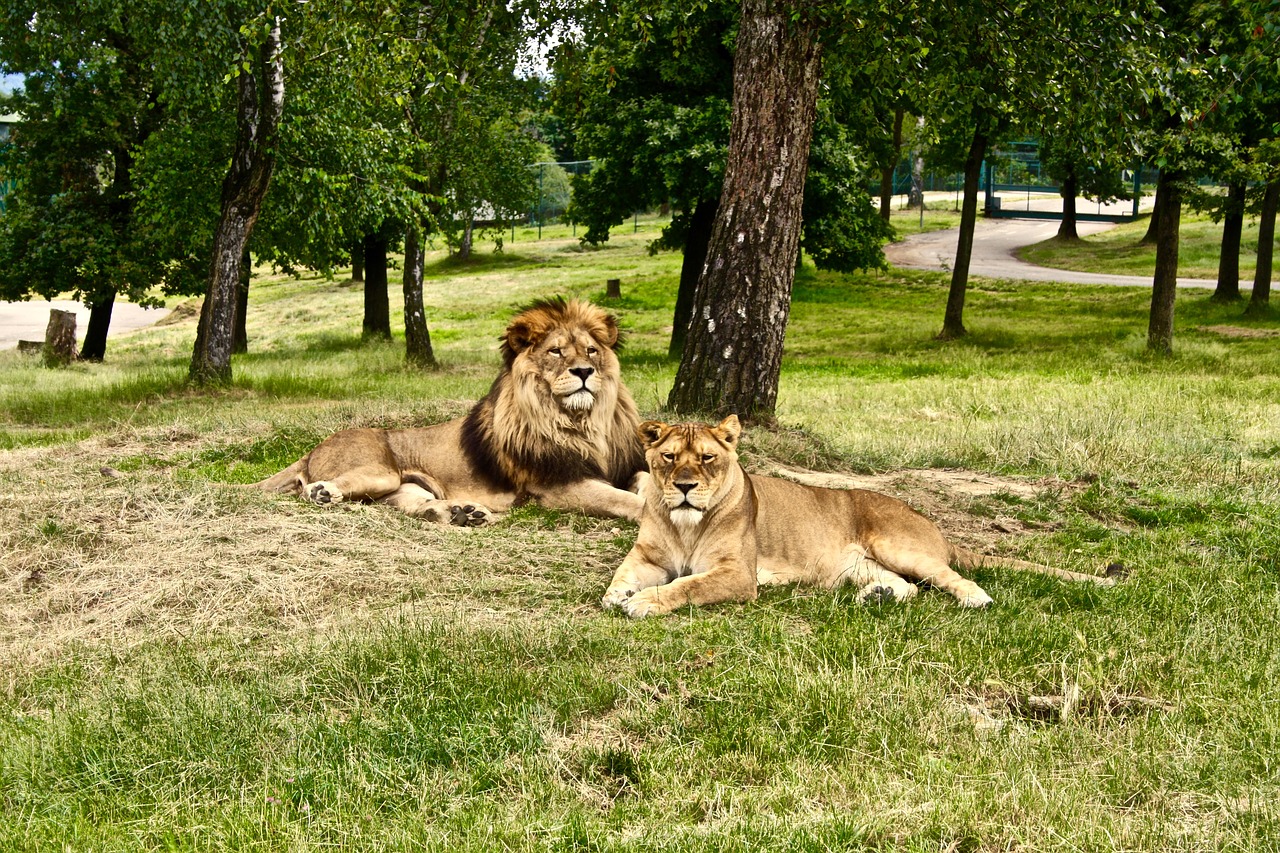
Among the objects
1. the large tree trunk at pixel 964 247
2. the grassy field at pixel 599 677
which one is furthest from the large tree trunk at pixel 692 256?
the grassy field at pixel 599 677

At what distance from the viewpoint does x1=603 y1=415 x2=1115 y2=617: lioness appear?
6359 millimetres

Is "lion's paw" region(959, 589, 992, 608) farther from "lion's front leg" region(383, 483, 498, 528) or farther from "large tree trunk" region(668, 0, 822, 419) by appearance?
"large tree trunk" region(668, 0, 822, 419)

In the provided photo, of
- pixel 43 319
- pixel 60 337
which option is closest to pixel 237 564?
pixel 60 337

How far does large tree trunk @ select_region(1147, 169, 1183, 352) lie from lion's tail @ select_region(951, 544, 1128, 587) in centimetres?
1959

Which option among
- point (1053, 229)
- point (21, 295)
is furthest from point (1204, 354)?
point (1053, 229)

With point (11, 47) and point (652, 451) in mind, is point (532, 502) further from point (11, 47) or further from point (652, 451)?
point (11, 47)

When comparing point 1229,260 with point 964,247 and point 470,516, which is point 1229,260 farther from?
point 470,516

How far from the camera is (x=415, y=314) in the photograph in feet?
85.1

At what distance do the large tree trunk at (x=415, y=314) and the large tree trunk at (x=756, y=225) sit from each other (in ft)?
A: 49.0

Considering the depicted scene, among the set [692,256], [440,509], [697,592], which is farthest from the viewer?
[692,256]

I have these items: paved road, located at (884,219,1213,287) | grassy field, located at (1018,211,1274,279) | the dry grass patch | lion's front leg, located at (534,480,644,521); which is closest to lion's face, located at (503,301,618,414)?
lion's front leg, located at (534,480,644,521)

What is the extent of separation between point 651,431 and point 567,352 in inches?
91.1

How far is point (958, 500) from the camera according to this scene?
9477 mm

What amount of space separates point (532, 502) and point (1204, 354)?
20282 millimetres
